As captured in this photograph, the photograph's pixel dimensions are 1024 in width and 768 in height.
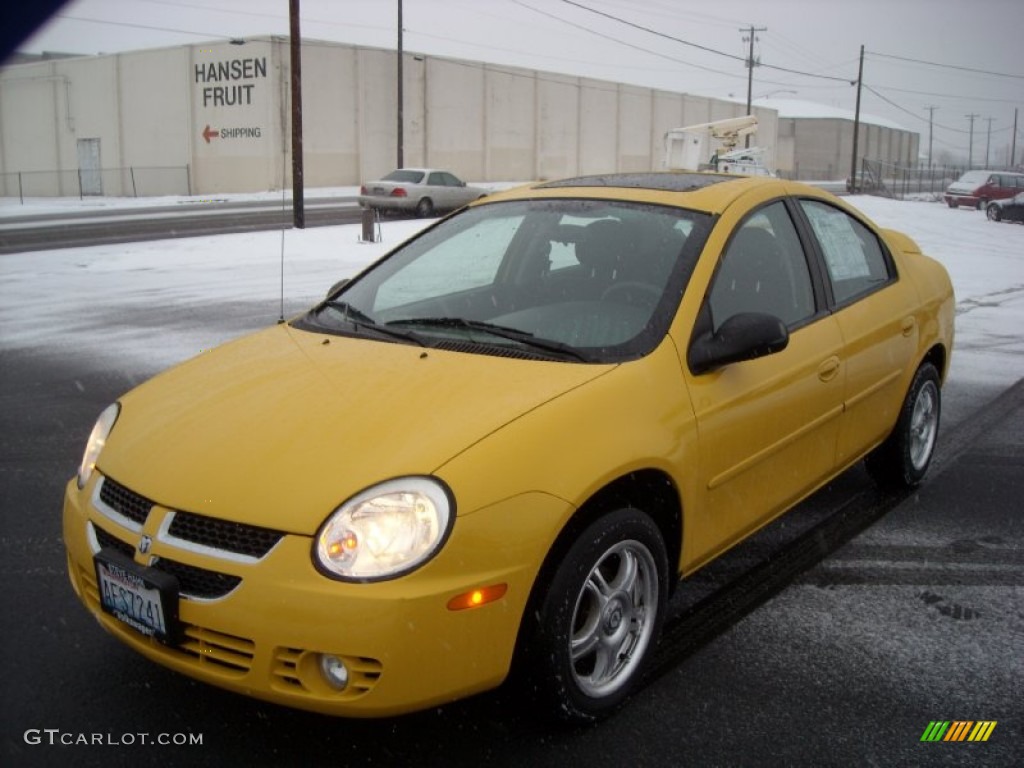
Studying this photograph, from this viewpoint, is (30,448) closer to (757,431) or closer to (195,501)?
(195,501)

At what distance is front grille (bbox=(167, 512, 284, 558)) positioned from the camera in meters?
2.66

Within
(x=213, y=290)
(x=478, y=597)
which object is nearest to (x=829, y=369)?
(x=478, y=597)

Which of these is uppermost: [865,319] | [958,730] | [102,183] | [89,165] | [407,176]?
[89,165]

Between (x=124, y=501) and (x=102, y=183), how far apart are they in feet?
164

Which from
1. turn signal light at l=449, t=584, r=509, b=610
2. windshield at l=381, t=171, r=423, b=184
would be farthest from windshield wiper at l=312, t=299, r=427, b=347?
windshield at l=381, t=171, r=423, b=184

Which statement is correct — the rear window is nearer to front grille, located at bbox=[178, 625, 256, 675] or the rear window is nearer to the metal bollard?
the metal bollard

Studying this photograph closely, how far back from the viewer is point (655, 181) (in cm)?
436

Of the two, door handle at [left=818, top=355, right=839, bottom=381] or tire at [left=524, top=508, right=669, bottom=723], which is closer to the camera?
tire at [left=524, top=508, right=669, bottom=723]

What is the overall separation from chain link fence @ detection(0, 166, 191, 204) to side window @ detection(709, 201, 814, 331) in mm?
44056

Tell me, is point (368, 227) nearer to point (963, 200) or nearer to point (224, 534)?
point (224, 534)

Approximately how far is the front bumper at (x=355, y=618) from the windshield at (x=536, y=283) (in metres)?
0.89

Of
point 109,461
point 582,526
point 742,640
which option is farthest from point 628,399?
point 109,461

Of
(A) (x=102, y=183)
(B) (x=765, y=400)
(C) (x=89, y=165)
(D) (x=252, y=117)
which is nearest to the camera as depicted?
(B) (x=765, y=400)

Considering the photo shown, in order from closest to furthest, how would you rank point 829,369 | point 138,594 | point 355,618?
point 355,618 → point 138,594 → point 829,369
